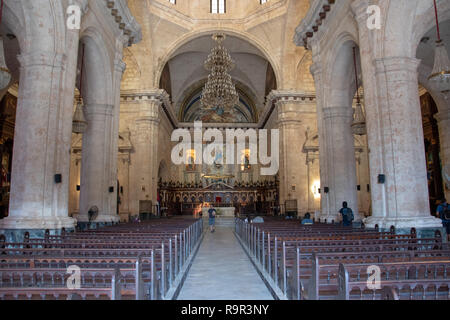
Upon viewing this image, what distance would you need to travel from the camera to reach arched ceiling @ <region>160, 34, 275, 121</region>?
2506 cm

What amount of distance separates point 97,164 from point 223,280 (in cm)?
752

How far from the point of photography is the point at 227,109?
59.9 ft

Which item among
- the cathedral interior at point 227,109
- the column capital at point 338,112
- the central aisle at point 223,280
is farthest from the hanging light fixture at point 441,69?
the central aisle at point 223,280

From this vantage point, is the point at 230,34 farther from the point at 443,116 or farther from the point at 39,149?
the point at 39,149

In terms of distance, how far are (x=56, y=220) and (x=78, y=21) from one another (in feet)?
17.2

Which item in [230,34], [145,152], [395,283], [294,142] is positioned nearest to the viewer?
[395,283]

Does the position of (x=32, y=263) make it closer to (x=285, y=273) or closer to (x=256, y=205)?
(x=285, y=273)

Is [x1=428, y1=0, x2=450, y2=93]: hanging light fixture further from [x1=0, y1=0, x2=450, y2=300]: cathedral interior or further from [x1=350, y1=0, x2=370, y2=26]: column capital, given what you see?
[x1=350, y1=0, x2=370, y2=26]: column capital

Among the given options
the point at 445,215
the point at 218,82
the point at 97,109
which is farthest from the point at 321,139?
the point at 97,109

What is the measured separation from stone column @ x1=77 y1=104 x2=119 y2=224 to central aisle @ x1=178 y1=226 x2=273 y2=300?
14.4ft

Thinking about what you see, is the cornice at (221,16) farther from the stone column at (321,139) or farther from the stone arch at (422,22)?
the stone arch at (422,22)

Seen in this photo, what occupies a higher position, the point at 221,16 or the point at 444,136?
the point at 221,16

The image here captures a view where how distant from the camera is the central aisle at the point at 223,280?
5.09m
